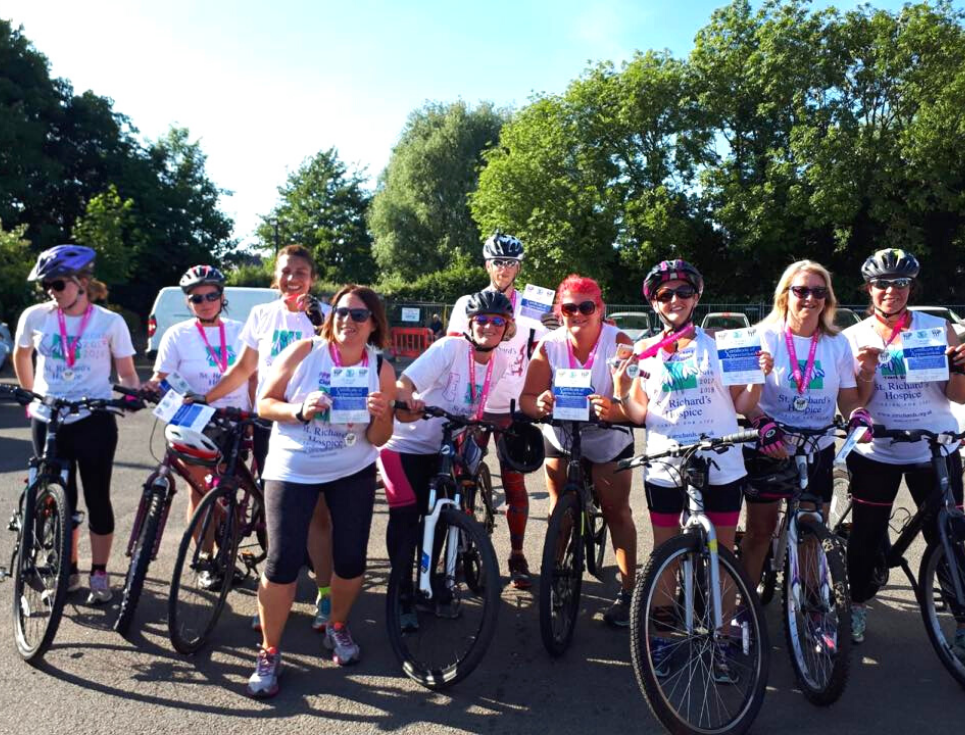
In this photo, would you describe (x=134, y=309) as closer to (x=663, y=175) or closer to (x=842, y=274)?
(x=663, y=175)

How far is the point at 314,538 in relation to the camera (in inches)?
173

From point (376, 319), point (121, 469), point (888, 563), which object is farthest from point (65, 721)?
point (121, 469)

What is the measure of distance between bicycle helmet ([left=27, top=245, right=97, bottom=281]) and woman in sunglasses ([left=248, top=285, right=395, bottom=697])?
155 centimetres

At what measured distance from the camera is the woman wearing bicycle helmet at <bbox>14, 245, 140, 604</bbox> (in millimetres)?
4637

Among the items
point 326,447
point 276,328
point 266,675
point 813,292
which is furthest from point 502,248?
point 266,675

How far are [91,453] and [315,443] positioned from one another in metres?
1.72

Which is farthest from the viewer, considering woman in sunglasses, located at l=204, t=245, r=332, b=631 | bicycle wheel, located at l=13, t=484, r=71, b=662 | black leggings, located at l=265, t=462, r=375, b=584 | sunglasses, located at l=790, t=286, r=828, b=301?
Answer: woman in sunglasses, located at l=204, t=245, r=332, b=631

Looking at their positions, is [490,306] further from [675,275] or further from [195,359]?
[195,359]

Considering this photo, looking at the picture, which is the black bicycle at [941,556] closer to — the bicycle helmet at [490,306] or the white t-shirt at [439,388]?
the bicycle helmet at [490,306]

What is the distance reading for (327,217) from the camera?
57.1 m

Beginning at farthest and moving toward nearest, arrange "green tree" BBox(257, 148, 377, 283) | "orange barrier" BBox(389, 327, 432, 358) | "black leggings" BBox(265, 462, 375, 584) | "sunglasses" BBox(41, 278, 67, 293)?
"green tree" BBox(257, 148, 377, 283)
"orange barrier" BBox(389, 327, 432, 358)
"sunglasses" BBox(41, 278, 67, 293)
"black leggings" BBox(265, 462, 375, 584)

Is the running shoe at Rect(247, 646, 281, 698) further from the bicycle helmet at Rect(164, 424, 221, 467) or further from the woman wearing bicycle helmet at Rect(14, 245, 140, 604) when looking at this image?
the woman wearing bicycle helmet at Rect(14, 245, 140, 604)

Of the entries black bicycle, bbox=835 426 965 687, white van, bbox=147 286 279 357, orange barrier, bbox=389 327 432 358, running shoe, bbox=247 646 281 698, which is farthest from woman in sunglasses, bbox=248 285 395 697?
orange barrier, bbox=389 327 432 358

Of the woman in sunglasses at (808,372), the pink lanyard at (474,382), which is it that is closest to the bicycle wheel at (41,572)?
the pink lanyard at (474,382)
